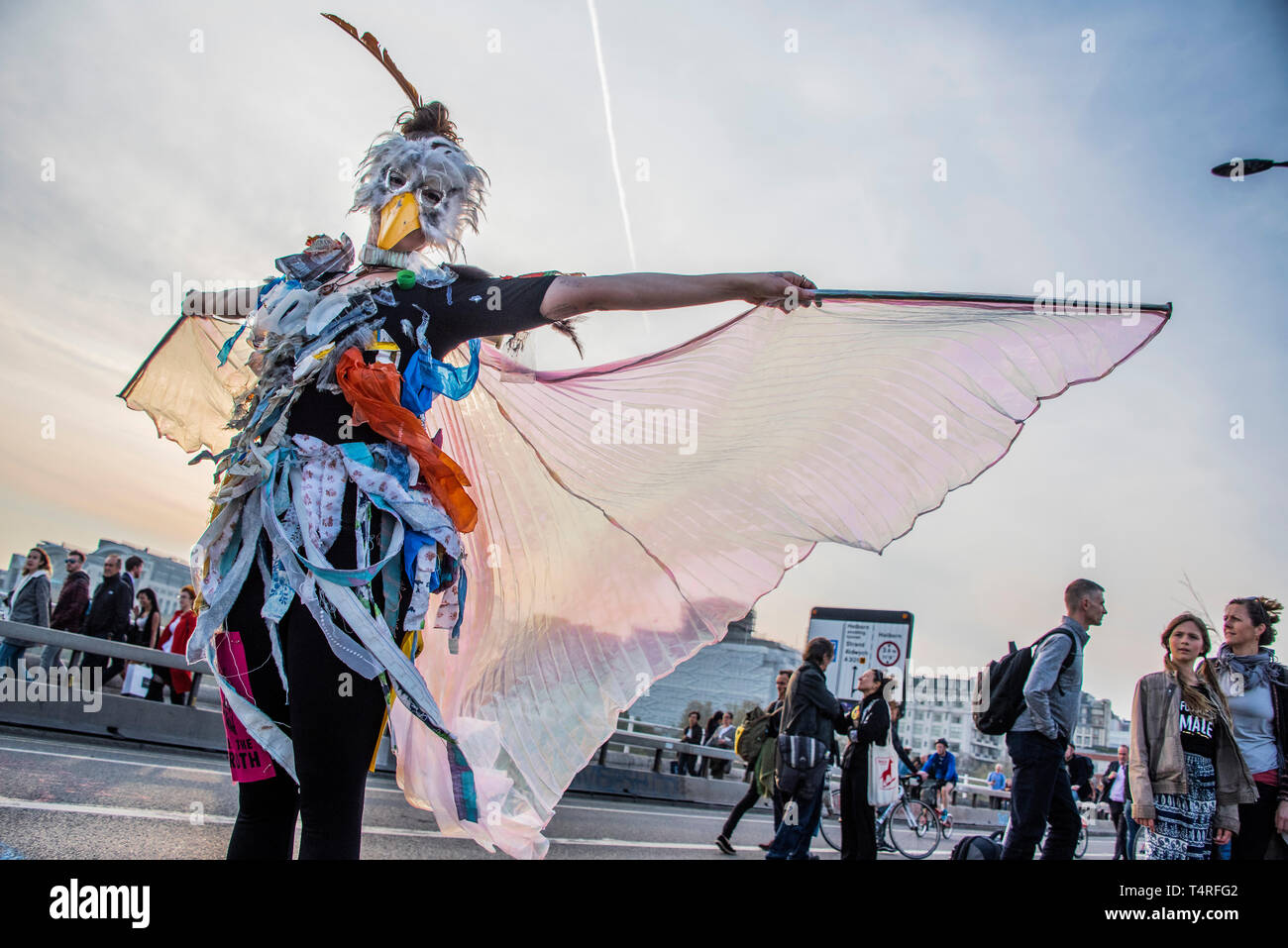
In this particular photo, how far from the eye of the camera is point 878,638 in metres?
12.0

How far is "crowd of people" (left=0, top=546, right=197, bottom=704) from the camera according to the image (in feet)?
27.9

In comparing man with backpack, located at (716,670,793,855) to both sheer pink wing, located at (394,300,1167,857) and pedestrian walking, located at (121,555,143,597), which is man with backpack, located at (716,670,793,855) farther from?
pedestrian walking, located at (121,555,143,597)

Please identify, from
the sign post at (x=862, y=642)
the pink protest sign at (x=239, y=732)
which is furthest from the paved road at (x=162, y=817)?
the sign post at (x=862, y=642)

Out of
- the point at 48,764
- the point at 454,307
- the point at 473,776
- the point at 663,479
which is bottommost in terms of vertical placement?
the point at 48,764

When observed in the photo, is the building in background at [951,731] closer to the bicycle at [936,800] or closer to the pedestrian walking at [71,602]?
the bicycle at [936,800]

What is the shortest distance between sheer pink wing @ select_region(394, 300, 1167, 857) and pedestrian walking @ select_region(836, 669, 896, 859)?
4986mm

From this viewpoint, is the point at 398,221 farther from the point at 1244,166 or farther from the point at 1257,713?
the point at 1244,166

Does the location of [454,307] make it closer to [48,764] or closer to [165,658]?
[48,764]

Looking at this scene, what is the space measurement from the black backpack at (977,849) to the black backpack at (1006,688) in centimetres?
71

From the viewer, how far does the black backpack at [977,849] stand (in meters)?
5.44

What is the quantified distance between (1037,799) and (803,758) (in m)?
2.28

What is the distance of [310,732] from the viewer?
1.81 m
